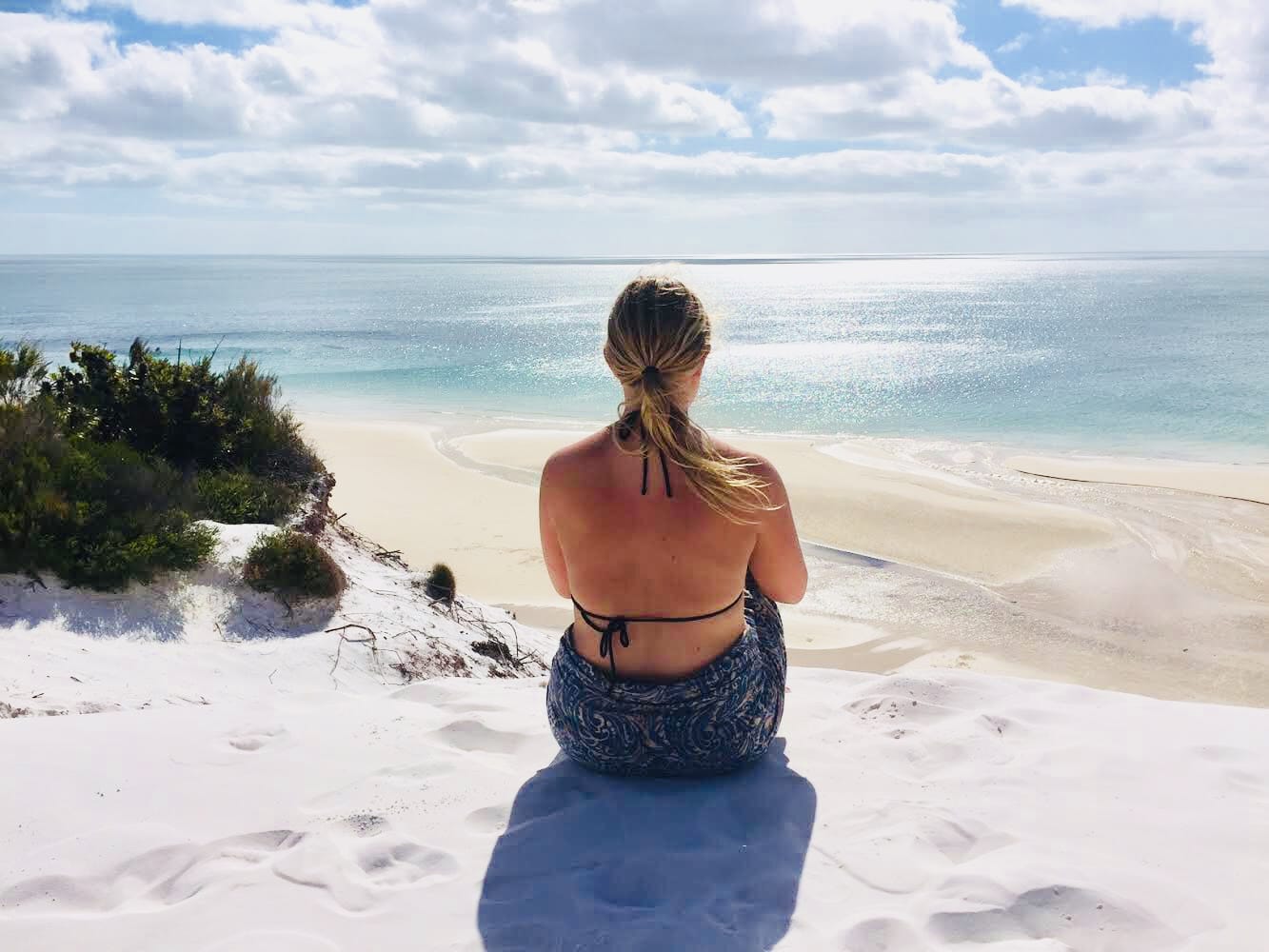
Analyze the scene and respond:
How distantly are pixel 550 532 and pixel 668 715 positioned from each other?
0.76m

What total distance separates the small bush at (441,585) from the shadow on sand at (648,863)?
3732mm

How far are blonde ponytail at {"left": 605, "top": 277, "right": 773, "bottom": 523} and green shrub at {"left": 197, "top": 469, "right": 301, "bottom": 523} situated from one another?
4801 millimetres

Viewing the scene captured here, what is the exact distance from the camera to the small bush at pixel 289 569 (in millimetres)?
6059

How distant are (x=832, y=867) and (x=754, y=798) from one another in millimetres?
463

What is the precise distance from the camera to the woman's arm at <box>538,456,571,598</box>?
324 centimetres

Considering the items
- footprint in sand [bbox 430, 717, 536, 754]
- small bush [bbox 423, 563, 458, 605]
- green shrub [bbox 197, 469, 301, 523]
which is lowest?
small bush [bbox 423, 563, 458, 605]

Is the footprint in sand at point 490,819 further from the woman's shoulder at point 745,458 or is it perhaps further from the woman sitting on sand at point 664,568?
the woman's shoulder at point 745,458

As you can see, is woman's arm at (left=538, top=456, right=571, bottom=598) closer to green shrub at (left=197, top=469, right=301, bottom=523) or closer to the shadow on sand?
the shadow on sand

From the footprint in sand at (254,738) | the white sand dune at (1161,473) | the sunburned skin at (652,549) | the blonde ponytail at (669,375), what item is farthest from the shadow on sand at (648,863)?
the white sand dune at (1161,473)

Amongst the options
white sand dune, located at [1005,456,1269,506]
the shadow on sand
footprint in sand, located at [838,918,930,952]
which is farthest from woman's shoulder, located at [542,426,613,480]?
white sand dune, located at [1005,456,1269,506]

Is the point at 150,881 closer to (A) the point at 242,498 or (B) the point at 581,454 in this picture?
(B) the point at 581,454

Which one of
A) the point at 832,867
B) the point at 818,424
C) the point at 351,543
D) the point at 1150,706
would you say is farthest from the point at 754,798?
the point at 818,424

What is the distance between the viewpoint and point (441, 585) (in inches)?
284

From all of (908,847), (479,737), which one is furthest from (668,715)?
A: (479,737)
